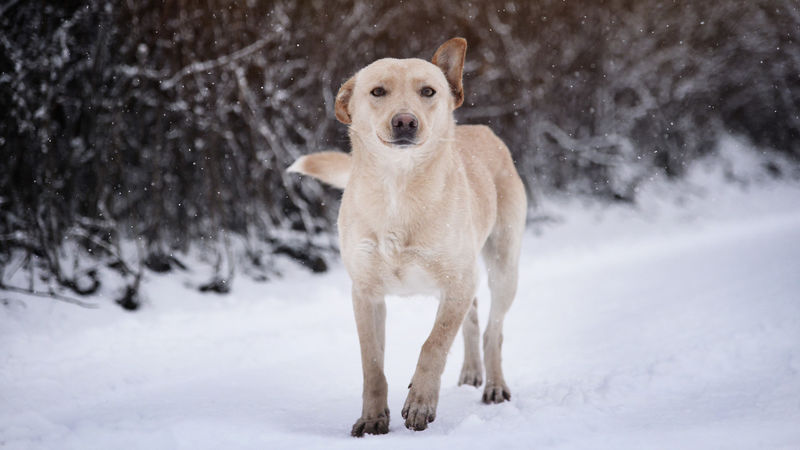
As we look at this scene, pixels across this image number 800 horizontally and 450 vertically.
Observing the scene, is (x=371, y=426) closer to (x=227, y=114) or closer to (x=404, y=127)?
(x=404, y=127)

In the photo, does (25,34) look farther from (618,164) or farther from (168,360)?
(618,164)

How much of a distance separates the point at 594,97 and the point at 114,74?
8.91 meters

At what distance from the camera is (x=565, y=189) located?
11.5 meters

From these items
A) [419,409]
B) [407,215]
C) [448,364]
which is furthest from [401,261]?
[448,364]

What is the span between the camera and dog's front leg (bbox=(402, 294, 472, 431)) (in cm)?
292

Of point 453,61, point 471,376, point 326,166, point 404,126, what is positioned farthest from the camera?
point 326,166

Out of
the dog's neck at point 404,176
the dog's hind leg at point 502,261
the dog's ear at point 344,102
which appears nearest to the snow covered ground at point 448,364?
the dog's hind leg at point 502,261

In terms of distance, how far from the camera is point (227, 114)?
7.00 meters

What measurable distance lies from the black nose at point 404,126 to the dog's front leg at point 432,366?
819 mm

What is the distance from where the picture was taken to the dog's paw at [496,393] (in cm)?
358

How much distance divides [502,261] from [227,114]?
406 centimetres

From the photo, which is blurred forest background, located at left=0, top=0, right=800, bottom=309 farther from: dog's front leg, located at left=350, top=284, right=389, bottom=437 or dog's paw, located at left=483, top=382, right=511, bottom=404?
dog's paw, located at left=483, top=382, right=511, bottom=404

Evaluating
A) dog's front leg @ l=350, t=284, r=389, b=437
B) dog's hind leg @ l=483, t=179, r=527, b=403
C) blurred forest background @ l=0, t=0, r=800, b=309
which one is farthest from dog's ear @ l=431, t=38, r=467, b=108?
blurred forest background @ l=0, t=0, r=800, b=309

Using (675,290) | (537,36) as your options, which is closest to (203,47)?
(675,290)
